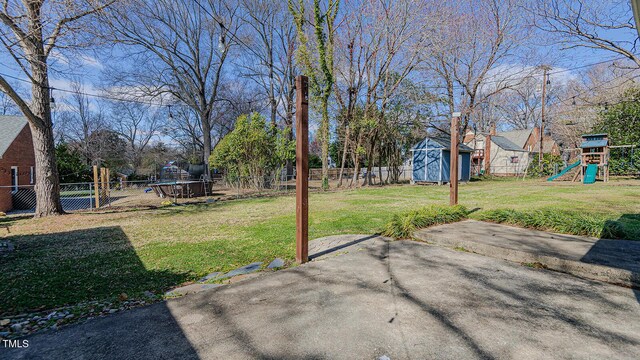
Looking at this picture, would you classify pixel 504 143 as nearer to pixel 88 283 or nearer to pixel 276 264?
pixel 276 264

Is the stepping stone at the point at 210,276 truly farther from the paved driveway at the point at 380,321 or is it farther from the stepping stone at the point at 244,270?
the paved driveway at the point at 380,321

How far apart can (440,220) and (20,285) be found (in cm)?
587

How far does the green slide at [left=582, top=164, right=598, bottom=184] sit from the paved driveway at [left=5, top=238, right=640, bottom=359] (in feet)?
57.0

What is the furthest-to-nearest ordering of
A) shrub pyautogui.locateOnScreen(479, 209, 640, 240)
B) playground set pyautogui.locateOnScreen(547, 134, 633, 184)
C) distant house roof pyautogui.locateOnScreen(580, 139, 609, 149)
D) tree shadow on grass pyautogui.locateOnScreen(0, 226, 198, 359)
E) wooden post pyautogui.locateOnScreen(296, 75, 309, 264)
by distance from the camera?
playground set pyautogui.locateOnScreen(547, 134, 633, 184) < distant house roof pyautogui.locateOnScreen(580, 139, 609, 149) < shrub pyautogui.locateOnScreen(479, 209, 640, 240) < wooden post pyautogui.locateOnScreen(296, 75, 309, 264) < tree shadow on grass pyautogui.locateOnScreen(0, 226, 198, 359)

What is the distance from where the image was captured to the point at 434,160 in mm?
18609

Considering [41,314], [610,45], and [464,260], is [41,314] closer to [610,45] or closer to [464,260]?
[464,260]

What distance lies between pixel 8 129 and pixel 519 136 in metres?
46.2

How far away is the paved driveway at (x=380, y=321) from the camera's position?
72.0 inches

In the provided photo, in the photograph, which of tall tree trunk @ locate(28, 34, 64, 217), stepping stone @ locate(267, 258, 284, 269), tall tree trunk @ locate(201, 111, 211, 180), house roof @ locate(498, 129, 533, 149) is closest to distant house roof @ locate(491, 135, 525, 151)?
house roof @ locate(498, 129, 533, 149)

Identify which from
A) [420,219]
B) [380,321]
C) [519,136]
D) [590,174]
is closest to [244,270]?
[380,321]

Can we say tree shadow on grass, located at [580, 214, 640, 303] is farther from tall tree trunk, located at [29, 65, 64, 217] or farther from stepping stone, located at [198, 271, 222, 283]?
tall tree trunk, located at [29, 65, 64, 217]

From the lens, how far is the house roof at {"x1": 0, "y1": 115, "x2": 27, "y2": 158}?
14.7m

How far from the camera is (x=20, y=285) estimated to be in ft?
11.0

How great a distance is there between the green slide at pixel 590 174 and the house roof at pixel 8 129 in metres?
29.5
